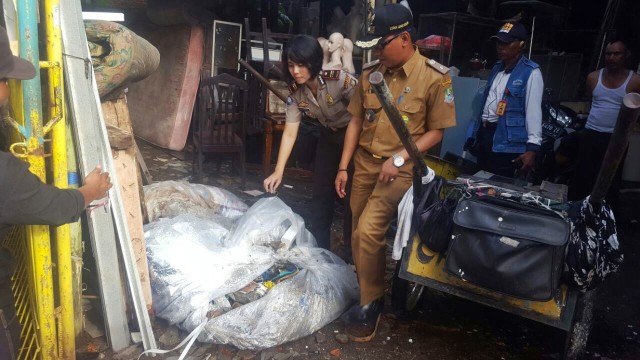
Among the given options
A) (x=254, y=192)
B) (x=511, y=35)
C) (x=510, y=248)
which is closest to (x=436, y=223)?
(x=510, y=248)

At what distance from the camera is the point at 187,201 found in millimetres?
4016

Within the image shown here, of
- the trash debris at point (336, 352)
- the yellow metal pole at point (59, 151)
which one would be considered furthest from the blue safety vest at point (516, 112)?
the yellow metal pole at point (59, 151)

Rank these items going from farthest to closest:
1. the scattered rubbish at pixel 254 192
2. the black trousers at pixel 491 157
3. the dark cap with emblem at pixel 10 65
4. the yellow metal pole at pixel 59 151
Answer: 1. the scattered rubbish at pixel 254 192
2. the black trousers at pixel 491 157
3. the yellow metal pole at pixel 59 151
4. the dark cap with emblem at pixel 10 65

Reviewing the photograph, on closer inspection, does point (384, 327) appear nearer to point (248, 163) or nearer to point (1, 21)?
point (1, 21)

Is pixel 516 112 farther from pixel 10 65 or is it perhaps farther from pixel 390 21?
pixel 10 65

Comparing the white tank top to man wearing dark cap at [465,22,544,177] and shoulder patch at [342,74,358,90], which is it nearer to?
man wearing dark cap at [465,22,544,177]

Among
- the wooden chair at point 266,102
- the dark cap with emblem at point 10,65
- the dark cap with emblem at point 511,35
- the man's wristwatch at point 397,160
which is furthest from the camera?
the wooden chair at point 266,102

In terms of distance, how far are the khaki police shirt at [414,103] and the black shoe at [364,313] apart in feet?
3.14

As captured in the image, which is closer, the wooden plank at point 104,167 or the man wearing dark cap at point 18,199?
the man wearing dark cap at point 18,199

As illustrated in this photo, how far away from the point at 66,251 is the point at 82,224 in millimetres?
705

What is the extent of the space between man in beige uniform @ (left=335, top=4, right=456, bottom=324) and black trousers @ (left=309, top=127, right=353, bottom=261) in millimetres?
552

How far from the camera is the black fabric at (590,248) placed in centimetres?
220

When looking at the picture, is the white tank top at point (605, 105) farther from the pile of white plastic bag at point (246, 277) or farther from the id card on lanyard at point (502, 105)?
the pile of white plastic bag at point (246, 277)

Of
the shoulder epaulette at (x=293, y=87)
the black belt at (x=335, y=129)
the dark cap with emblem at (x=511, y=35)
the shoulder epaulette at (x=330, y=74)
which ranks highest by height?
the dark cap with emblem at (x=511, y=35)
